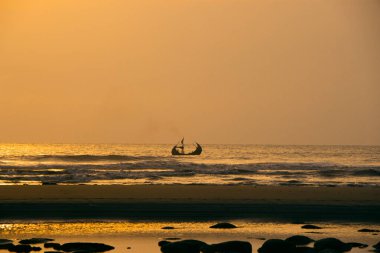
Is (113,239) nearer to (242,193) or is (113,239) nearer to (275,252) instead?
(275,252)

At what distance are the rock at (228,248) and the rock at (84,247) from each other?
8.99ft

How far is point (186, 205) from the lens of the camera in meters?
32.2

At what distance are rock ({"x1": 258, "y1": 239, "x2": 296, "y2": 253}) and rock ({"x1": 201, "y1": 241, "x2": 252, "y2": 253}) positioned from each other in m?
0.39

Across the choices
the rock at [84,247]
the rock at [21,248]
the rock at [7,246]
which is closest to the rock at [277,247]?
the rock at [84,247]

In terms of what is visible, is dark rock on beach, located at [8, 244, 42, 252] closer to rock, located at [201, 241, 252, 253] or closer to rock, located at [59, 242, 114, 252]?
rock, located at [59, 242, 114, 252]

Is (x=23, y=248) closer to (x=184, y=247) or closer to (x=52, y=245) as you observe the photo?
(x=52, y=245)

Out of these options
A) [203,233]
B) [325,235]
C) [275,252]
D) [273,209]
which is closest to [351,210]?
[273,209]

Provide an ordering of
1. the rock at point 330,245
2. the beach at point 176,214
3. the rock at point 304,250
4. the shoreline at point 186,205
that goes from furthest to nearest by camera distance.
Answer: the shoreline at point 186,205, the beach at point 176,214, the rock at point 330,245, the rock at point 304,250

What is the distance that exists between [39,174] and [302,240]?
42207 millimetres

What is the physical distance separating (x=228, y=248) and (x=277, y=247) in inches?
51.7

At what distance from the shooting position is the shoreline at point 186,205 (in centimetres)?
2928

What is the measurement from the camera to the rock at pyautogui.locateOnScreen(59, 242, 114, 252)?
19984 millimetres

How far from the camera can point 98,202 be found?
33.1m

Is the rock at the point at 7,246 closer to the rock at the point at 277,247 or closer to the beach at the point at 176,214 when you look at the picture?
the beach at the point at 176,214
